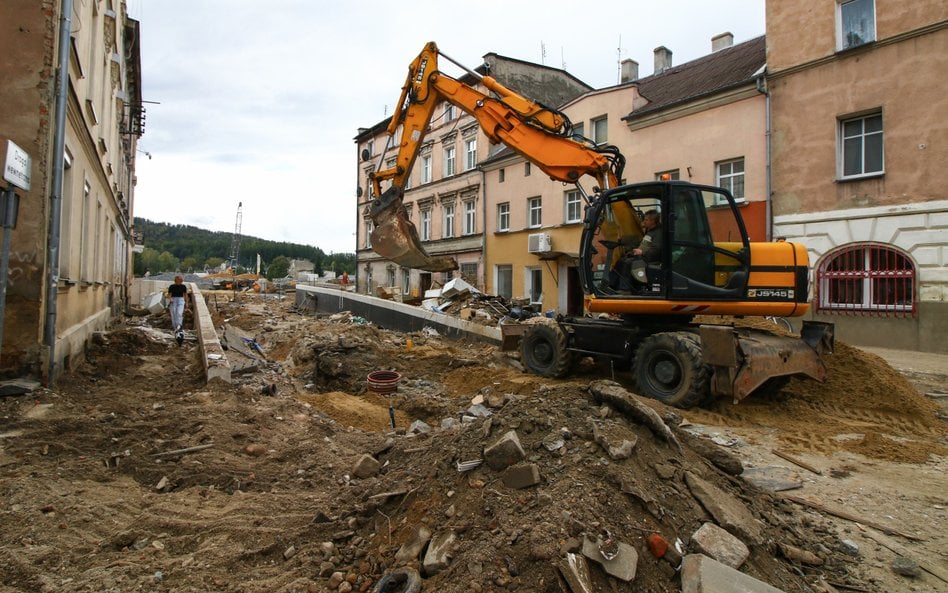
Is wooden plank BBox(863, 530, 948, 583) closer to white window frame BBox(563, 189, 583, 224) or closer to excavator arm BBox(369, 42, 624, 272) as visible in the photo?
excavator arm BBox(369, 42, 624, 272)

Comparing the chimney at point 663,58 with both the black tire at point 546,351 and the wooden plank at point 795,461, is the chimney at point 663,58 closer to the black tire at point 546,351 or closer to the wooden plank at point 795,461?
the black tire at point 546,351

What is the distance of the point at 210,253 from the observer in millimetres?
124812

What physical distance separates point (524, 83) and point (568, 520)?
25478 mm

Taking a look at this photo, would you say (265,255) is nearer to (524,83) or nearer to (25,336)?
(524,83)

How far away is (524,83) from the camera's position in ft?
83.8

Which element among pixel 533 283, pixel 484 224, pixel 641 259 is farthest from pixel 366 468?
pixel 484 224

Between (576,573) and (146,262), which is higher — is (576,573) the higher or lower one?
the lower one

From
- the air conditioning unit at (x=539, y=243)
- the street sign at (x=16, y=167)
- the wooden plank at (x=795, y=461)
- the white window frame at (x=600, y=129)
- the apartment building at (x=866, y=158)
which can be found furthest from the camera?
the air conditioning unit at (x=539, y=243)

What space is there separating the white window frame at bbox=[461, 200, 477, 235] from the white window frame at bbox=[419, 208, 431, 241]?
3.47m

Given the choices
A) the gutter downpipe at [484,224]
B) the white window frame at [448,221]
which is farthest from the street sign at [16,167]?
the white window frame at [448,221]

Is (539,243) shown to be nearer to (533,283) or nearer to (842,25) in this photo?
(533,283)

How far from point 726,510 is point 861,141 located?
43.0 feet

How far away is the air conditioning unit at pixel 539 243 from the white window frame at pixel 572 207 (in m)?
1.03

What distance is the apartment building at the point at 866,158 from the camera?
11492mm
